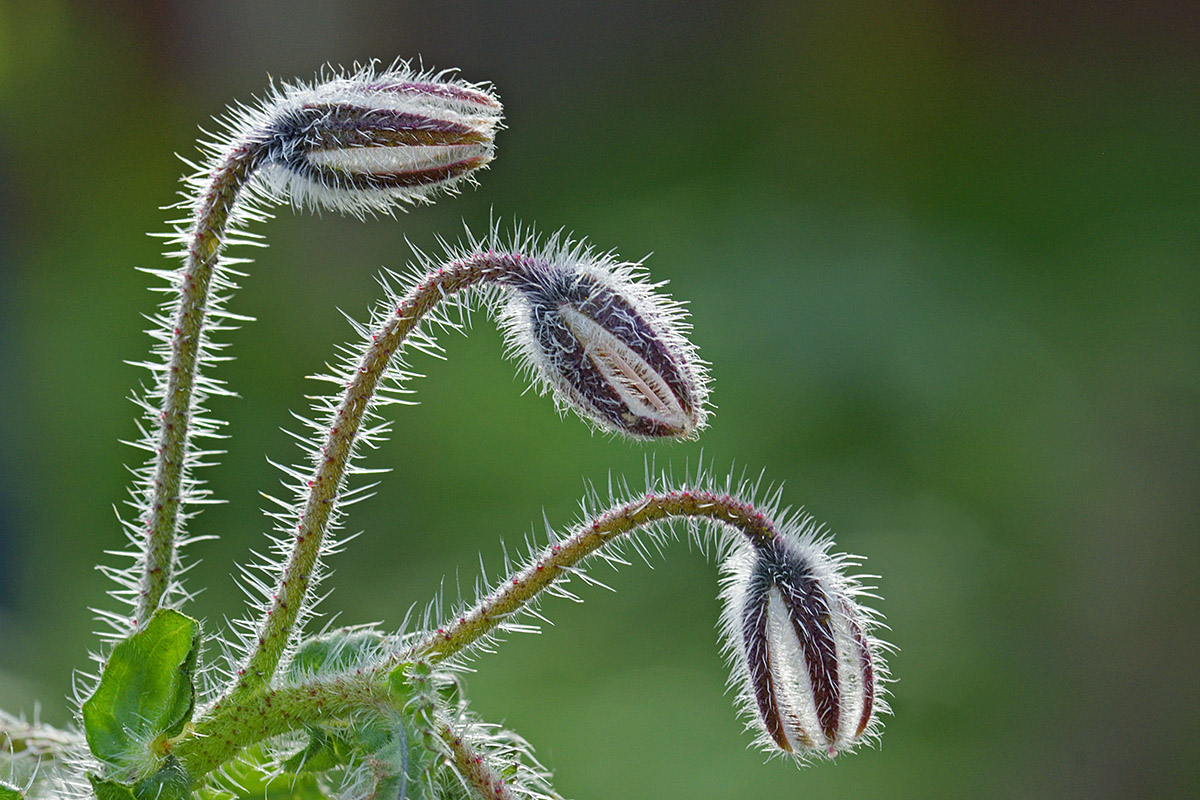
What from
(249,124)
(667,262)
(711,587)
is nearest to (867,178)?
(667,262)

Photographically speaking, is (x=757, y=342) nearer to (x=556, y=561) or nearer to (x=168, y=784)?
(x=556, y=561)

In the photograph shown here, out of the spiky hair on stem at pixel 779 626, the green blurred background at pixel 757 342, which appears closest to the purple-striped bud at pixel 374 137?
the spiky hair on stem at pixel 779 626

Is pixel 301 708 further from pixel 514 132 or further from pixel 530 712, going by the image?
pixel 514 132

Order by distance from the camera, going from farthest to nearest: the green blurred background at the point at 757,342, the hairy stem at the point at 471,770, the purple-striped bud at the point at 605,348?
the green blurred background at the point at 757,342
the purple-striped bud at the point at 605,348
the hairy stem at the point at 471,770

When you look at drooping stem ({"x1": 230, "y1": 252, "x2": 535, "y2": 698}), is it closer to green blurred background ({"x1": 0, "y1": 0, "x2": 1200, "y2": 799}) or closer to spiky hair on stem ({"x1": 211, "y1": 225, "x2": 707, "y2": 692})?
spiky hair on stem ({"x1": 211, "y1": 225, "x2": 707, "y2": 692})

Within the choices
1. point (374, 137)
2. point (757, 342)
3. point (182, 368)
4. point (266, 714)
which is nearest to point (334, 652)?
point (266, 714)

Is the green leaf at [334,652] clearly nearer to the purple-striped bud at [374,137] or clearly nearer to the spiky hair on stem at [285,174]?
the spiky hair on stem at [285,174]
